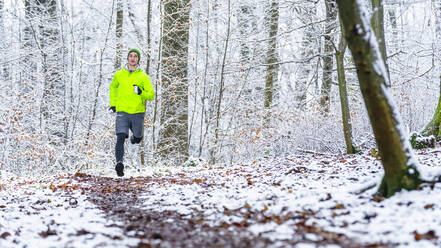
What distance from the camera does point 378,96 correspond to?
106 inches

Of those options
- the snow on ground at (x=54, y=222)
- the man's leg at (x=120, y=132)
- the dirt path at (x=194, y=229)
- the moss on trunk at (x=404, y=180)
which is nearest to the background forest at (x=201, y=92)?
the man's leg at (x=120, y=132)

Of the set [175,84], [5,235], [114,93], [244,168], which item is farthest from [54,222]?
[175,84]

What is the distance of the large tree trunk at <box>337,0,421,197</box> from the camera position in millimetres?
2648

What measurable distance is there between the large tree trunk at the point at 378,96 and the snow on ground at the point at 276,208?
0.61 ft

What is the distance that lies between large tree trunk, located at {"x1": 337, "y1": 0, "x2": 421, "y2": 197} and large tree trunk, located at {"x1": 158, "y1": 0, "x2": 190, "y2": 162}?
6.05m

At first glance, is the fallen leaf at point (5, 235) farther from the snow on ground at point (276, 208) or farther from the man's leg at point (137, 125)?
the man's leg at point (137, 125)

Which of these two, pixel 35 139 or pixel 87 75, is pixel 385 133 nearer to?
pixel 35 139

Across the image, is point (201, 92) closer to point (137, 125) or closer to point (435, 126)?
point (137, 125)

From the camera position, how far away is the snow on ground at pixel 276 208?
2377 millimetres

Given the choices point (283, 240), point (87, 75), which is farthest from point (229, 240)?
point (87, 75)

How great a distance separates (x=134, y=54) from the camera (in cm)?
602

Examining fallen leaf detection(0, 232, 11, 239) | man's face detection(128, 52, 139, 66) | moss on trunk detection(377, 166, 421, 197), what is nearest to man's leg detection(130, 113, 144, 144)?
man's face detection(128, 52, 139, 66)

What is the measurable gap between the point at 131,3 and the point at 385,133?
399 inches

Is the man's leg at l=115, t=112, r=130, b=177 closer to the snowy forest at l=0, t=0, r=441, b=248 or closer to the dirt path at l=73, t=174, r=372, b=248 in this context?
Result: the snowy forest at l=0, t=0, r=441, b=248
